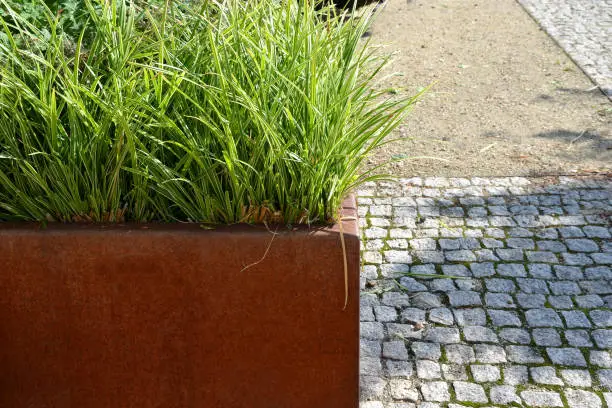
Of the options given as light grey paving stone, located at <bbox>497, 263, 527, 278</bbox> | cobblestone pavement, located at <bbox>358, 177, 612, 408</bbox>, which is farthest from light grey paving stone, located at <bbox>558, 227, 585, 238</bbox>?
light grey paving stone, located at <bbox>497, 263, 527, 278</bbox>

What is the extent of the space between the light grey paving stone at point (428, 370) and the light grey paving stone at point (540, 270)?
91cm

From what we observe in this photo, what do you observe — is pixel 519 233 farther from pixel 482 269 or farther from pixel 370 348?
pixel 370 348

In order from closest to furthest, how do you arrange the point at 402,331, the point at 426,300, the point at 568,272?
1. the point at 402,331
2. the point at 426,300
3. the point at 568,272

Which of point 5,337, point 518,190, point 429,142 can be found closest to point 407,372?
point 5,337

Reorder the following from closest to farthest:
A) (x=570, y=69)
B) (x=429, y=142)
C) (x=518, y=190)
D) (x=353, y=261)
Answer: (x=353, y=261) → (x=518, y=190) → (x=429, y=142) → (x=570, y=69)

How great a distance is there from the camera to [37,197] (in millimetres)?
2770

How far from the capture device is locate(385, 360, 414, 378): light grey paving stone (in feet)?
10.8

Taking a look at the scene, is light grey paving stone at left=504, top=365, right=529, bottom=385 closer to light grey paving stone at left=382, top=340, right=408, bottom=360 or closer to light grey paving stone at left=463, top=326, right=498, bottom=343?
light grey paving stone at left=463, top=326, right=498, bottom=343

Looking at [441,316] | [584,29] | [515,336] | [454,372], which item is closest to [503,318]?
[515,336]

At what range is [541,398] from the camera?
3143mm

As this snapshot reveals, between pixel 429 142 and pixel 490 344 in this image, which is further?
pixel 429 142

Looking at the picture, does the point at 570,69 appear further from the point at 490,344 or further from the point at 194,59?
the point at 194,59

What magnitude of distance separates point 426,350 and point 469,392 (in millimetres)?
310

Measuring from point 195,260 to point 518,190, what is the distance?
2832 mm
